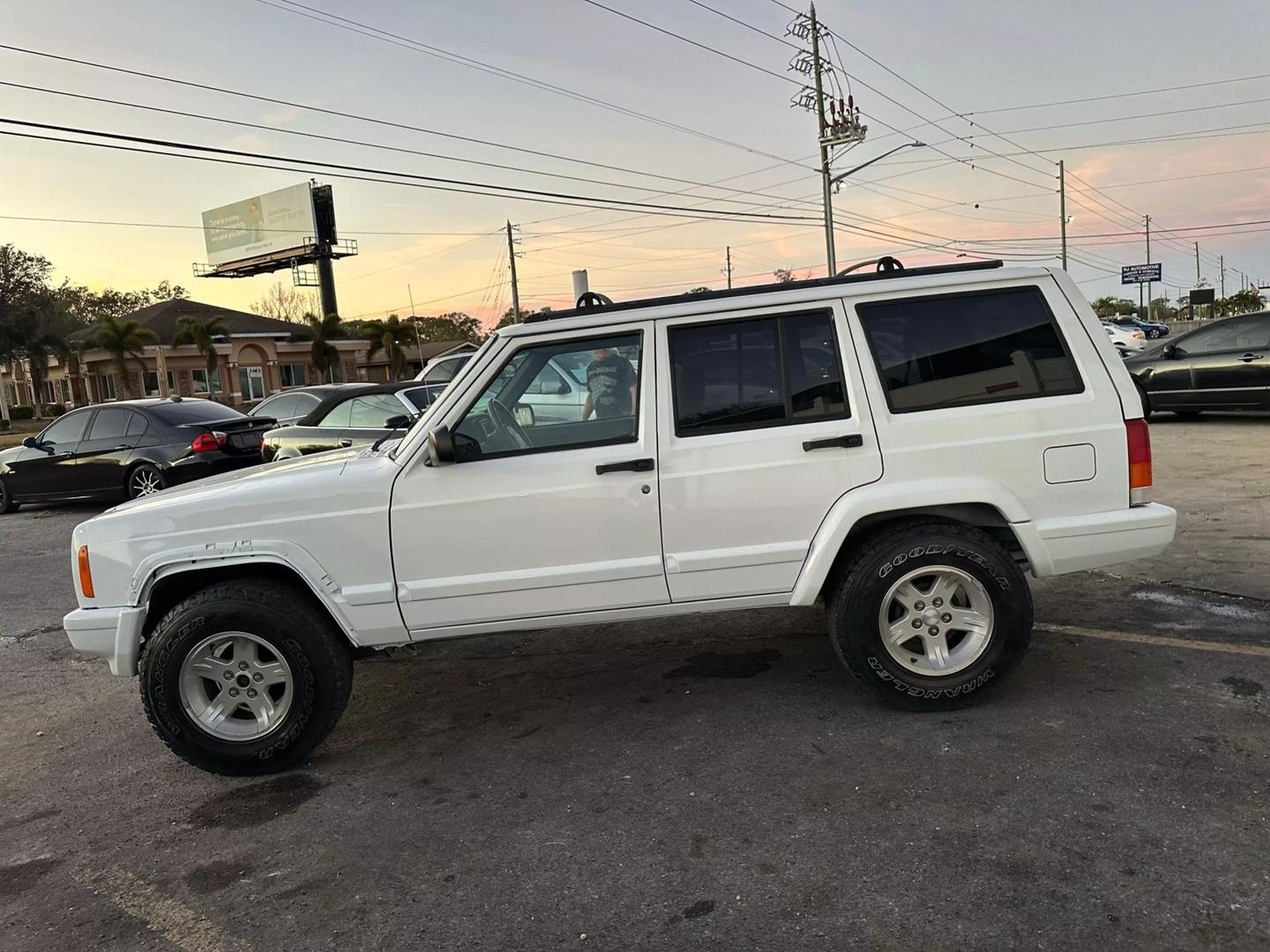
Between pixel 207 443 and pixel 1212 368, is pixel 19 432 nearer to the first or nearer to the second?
pixel 207 443

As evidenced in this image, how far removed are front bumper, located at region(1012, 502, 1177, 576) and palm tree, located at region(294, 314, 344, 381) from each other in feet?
179

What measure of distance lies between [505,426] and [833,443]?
4.75 ft

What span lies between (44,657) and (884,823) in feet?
18.6

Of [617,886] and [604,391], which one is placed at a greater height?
[604,391]

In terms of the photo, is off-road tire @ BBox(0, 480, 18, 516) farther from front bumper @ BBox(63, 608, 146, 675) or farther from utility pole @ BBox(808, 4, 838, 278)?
utility pole @ BBox(808, 4, 838, 278)

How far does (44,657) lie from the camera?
6.17m

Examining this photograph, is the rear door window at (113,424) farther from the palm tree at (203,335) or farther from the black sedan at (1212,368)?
the palm tree at (203,335)

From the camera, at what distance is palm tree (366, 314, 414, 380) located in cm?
5544

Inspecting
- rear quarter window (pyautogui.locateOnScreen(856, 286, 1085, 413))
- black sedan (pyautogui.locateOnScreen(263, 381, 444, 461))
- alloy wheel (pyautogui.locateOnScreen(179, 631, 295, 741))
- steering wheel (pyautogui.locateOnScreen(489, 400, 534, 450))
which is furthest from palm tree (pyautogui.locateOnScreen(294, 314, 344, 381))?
rear quarter window (pyautogui.locateOnScreen(856, 286, 1085, 413))

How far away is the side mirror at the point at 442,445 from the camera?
388 cm

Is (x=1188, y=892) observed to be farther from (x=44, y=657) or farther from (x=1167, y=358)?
(x=1167, y=358)

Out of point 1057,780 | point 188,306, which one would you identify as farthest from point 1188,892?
point 188,306

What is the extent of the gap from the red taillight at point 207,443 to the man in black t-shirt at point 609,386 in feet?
29.7

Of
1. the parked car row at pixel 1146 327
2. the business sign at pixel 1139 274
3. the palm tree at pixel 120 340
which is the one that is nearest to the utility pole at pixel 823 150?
the parked car row at pixel 1146 327
